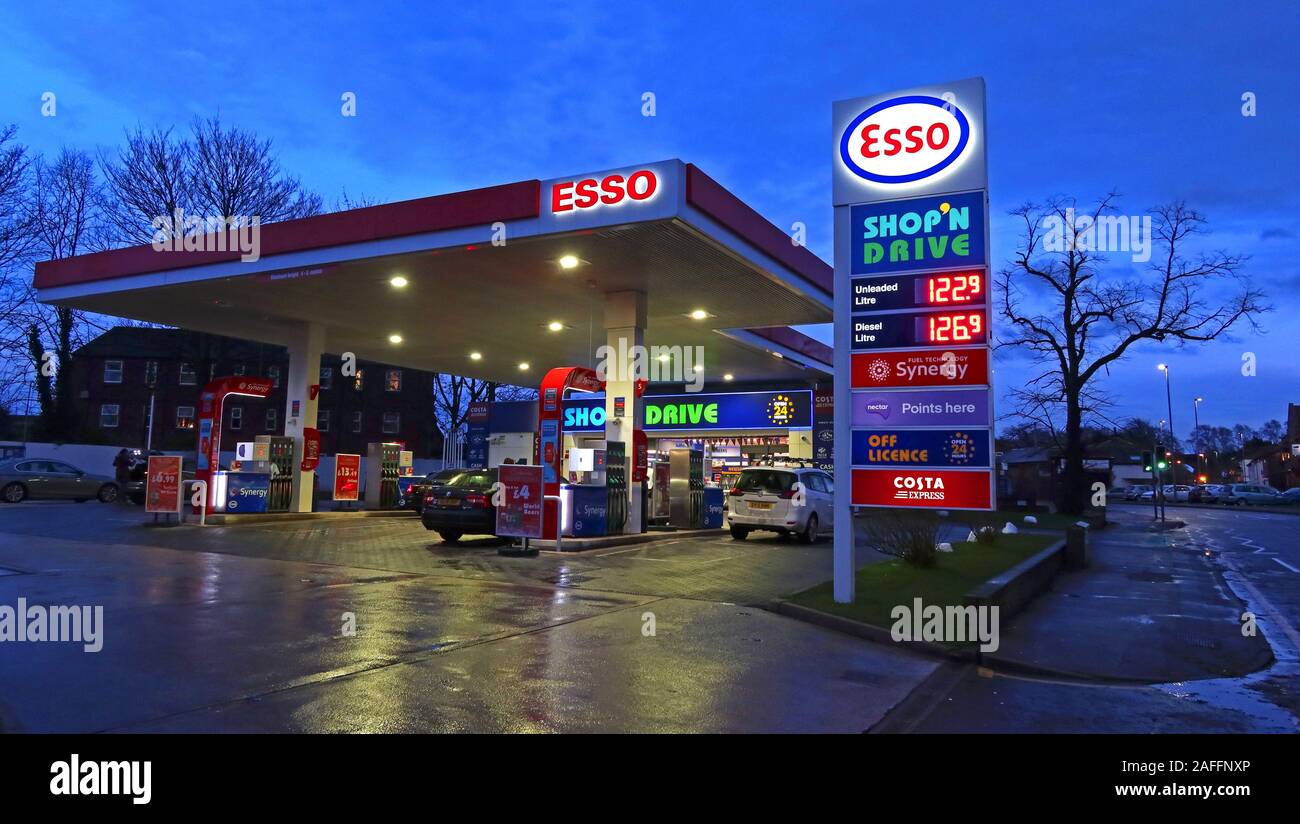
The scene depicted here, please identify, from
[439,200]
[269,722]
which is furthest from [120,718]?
[439,200]

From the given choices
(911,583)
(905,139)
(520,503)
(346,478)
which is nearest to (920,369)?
(905,139)

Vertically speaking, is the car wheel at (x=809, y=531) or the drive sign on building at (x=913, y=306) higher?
the drive sign on building at (x=913, y=306)

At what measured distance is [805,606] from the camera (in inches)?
363

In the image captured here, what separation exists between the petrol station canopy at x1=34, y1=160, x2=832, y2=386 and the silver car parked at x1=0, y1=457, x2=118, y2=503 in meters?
7.26

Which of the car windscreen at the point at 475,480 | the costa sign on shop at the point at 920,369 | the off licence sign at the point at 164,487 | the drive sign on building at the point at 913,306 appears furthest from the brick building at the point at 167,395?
the costa sign on shop at the point at 920,369

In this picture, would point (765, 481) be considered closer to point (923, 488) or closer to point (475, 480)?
point (475, 480)

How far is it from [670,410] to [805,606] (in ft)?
86.5

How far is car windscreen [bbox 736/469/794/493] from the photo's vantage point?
59.3 feet

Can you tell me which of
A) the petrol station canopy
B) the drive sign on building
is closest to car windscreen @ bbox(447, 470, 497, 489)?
the petrol station canopy

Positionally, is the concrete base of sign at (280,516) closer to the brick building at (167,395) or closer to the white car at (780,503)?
the white car at (780,503)

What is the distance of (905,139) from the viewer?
9.70 meters

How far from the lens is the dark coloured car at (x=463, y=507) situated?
15.4 meters

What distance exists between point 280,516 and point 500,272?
9174mm

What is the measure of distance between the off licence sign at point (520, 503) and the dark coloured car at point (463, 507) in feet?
2.73
